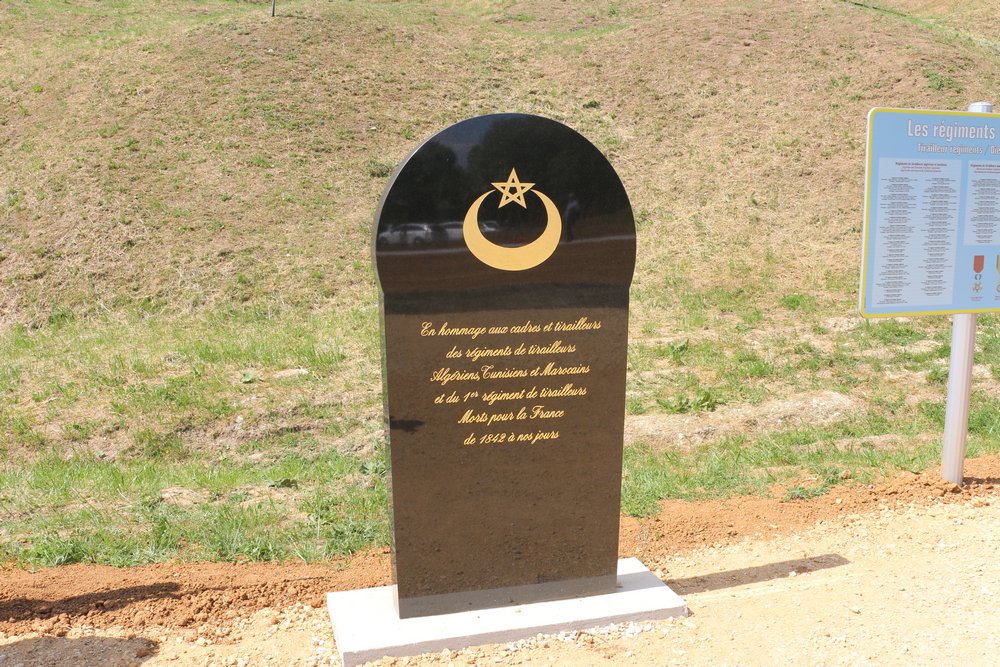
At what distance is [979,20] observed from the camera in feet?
77.0

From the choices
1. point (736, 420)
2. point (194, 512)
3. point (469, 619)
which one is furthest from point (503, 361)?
point (736, 420)

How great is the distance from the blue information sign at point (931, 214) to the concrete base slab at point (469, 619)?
2.10 meters

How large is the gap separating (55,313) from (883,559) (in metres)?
10.6

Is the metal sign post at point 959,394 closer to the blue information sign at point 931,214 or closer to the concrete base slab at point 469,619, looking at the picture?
the blue information sign at point 931,214

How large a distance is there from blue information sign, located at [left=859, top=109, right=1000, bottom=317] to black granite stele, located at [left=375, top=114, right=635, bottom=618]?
70.6 inches

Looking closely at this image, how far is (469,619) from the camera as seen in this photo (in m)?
3.74

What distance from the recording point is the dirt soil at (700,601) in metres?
3.52

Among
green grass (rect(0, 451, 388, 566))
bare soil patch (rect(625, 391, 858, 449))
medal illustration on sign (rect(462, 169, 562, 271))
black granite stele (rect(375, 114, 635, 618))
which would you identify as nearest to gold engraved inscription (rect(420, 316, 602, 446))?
black granite stele (rect(375, 114, 635, 618))

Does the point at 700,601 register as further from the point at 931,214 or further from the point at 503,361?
the point at 931,214

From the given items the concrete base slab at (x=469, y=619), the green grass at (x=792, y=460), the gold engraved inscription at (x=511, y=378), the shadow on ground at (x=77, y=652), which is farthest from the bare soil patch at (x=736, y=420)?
the shadow on ground at (x=77, y=652)

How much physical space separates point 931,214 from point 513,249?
2.68 metres

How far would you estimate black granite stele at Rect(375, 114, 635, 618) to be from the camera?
3.57 m

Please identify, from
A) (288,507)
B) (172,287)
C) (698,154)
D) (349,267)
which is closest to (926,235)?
(288,507)

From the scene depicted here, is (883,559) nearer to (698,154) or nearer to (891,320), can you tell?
(891,320)
